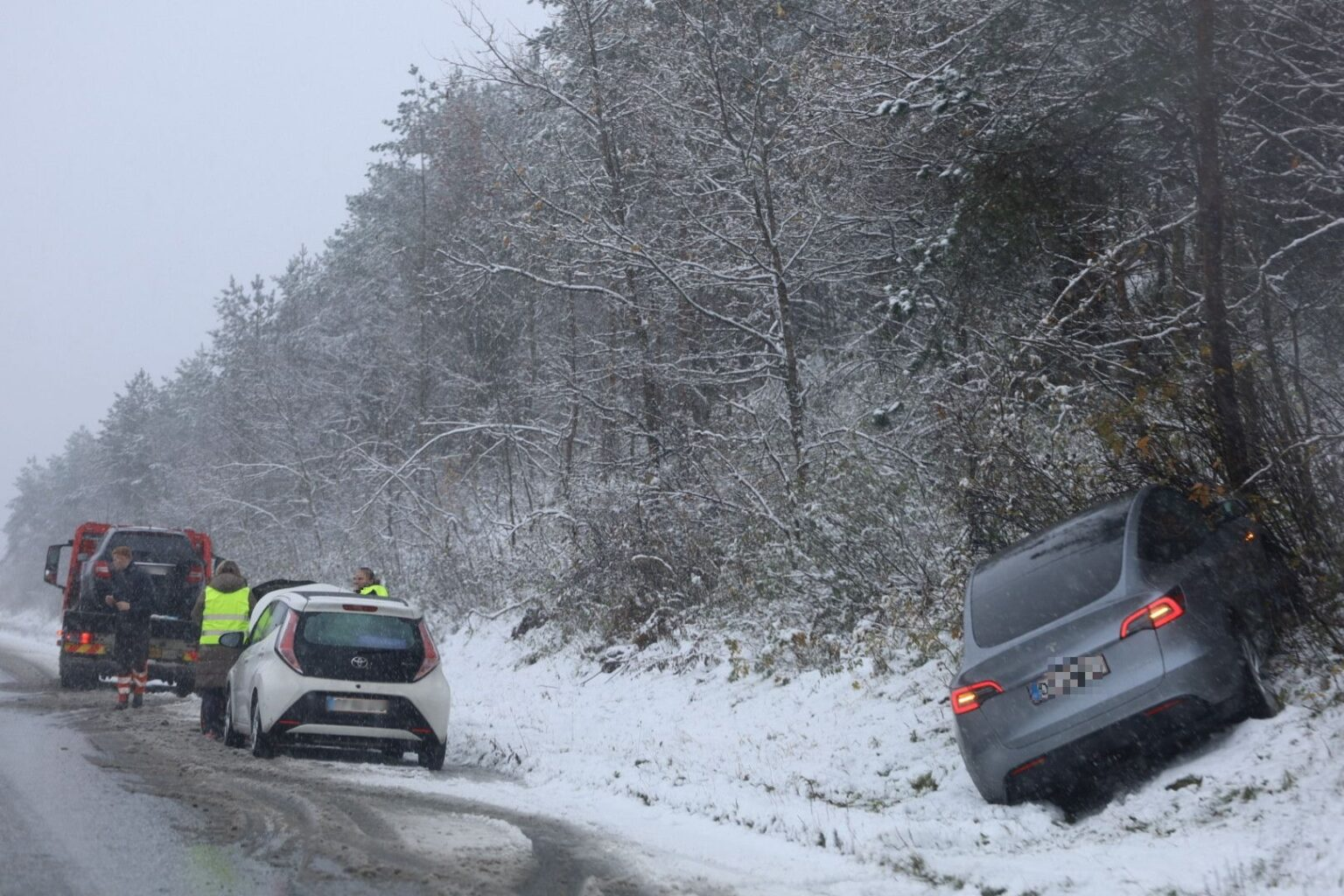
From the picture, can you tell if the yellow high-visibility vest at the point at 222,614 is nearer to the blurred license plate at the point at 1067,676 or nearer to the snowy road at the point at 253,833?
the snowy road at the point at 253,833

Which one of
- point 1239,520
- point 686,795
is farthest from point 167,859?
point 1239,520

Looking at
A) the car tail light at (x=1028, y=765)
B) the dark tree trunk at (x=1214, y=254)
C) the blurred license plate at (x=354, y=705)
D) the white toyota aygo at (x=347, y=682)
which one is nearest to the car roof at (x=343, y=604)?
the white toyota aygo at (x=347, y=682)

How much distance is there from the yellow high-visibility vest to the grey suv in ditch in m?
8.83

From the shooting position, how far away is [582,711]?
560 inches

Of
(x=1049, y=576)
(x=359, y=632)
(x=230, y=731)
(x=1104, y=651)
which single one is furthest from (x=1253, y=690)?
(x=230, y=731)

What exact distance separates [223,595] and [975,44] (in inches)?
411

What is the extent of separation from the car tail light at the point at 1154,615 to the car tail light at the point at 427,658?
21.1 ft

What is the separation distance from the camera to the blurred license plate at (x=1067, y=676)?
6.84 m

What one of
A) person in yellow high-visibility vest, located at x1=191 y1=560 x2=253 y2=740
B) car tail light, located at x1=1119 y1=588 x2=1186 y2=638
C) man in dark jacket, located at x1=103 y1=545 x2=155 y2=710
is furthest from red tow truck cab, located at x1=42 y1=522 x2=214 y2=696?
car tail light, located at x1=1119 y1=588 x2=1186 y2=638

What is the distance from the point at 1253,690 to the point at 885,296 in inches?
370

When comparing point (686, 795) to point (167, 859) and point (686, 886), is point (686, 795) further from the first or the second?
point (167, 859)

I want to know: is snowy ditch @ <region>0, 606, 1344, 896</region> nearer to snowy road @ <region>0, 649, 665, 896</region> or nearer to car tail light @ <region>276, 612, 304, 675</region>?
snowy road @ <region>0, 649, 665, 896</region>

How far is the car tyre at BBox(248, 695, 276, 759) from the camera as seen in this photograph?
10797 millimetres

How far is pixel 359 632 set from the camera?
1105 cm
